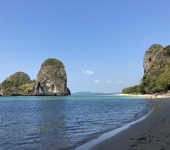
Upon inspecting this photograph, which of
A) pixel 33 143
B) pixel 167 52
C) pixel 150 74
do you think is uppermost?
pixel 167 52

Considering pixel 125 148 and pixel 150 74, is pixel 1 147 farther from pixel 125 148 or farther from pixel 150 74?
pixel 150 74

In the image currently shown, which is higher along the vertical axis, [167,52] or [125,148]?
[167,52]

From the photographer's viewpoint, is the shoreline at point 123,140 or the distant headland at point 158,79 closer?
the shoreline at point 123,140

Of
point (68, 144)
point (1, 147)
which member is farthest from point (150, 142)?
point (1, 147)

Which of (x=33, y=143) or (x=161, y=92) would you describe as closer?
(x=33, y=143)

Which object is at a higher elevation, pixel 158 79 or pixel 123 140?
pixel 158 79

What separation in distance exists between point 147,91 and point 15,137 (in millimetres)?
129107

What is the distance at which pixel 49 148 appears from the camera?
10695mm

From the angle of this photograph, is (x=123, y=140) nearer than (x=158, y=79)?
Yes

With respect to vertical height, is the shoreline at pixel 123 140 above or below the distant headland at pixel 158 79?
below

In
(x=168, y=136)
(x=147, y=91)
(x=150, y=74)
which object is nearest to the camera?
(x=168, y=136)

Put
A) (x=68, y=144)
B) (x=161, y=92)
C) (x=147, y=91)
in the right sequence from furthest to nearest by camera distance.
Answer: (x=147, y=91) → (x=161, y=92) → (x=68, y=144)

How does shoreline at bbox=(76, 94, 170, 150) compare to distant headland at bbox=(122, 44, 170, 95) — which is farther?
distant headland at bbox=(122, 44, 170, 95)

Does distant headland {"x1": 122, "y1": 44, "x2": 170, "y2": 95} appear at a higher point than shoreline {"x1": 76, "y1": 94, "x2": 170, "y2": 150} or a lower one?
higher
